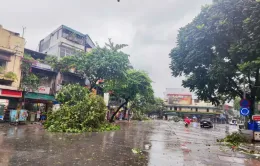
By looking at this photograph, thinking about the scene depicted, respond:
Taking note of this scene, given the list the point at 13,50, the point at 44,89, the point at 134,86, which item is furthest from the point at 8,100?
the point at 134,86

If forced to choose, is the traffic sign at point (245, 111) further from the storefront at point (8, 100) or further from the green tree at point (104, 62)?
the storefront at point (8, 100)

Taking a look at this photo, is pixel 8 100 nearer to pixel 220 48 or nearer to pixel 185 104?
pixel 220 48

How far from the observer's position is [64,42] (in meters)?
30.3

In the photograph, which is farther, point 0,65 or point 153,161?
point 0,65

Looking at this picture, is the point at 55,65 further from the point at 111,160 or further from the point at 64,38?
the point at 111,160

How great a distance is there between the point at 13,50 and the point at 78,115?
11.3 metres

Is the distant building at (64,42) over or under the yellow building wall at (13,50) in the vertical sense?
over

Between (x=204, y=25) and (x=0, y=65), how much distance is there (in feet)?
66.9

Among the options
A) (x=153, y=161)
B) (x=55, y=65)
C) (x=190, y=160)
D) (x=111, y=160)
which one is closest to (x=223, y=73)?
(x=190, y=160)

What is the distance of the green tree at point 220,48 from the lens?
→ 13070 mm

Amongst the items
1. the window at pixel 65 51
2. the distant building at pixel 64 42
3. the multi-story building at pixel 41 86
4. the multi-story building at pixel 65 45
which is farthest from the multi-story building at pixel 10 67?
the window at pixel 65 51

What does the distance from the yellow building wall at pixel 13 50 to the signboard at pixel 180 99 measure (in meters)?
64.5

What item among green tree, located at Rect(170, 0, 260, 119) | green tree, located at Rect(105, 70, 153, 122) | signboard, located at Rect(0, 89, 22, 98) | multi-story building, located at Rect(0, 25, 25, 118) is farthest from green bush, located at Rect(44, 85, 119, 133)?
green tree, located at Rect(105, 70, 153, 122)

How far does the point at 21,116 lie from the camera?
67.9 feet
